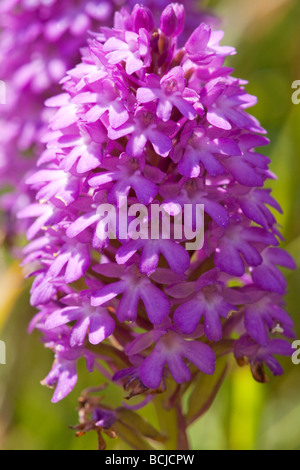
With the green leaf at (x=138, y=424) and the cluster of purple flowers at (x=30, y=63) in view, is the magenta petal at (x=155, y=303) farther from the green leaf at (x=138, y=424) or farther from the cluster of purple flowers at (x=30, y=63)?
the cluster of purple flowers at (x=30, y=63)

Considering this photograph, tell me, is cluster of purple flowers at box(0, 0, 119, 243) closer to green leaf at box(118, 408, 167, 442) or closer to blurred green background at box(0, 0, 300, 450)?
blurred green background at box(0, 0, 300, 450)

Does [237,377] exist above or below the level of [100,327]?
below

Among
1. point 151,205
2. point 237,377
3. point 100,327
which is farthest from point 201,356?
point 237,377

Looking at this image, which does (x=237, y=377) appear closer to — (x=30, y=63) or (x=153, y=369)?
(x=153, y=369)

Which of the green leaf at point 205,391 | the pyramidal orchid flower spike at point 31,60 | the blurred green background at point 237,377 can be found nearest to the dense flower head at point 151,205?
the green leaf at point 205,391
